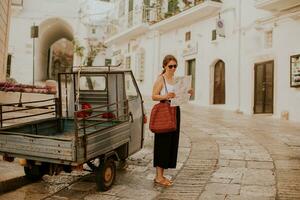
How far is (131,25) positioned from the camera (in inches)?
1063

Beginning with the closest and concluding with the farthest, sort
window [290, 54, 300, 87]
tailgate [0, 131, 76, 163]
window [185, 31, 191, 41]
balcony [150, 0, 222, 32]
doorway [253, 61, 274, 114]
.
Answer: tailgate [0, 131, 76, 163]
window [290, 54, 300, 87]
doorway [253, 61, 274, 114]
balcony [150, 0, 222, 32]
window [185, 31, 191, 41]

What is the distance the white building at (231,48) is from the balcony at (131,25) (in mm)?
90

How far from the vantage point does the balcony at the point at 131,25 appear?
24.6m

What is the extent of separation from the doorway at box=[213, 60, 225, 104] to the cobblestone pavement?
9.26 meters

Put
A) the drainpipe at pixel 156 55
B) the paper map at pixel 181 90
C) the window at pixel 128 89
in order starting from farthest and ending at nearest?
the drainpipe at pixel 156 55
the window at pixel 128 89
the paper map at pixel 181 90

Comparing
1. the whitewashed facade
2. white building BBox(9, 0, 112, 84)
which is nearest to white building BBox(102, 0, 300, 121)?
the whitewashed facade

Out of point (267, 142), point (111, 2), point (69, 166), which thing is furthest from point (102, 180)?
point (111, 2)

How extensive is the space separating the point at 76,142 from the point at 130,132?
55.4 inches

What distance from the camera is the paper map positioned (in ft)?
16.2

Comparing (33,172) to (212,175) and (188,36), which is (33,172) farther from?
(188,36)

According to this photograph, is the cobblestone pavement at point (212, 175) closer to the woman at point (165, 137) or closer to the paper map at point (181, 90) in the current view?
the woman at point (165, 137)

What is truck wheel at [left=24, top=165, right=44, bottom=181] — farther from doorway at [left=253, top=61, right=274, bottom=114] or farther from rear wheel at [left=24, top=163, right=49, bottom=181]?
doorway at [left=253, top=61, right=274, bottom=114]

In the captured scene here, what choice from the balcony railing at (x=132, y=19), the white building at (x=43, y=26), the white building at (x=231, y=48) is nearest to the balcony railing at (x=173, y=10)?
the white building at (x=231, y=48)

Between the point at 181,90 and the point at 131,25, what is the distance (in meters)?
22.6
